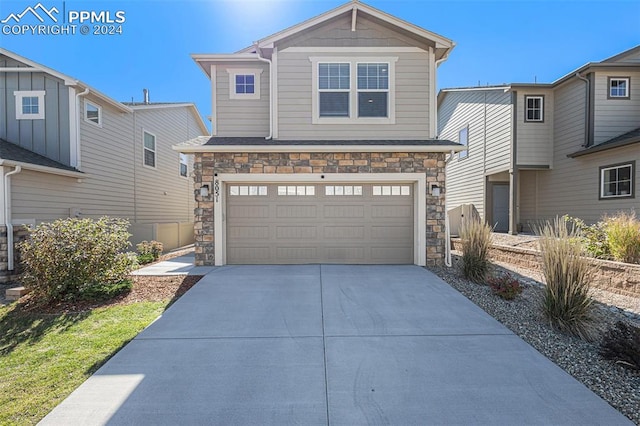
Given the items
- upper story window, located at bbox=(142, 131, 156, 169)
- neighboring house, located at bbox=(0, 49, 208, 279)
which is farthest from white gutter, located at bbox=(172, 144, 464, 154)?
upper story window, located at bbox=(142, 131, 156, 169)

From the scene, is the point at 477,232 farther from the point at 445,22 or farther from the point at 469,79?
the point at 469,79

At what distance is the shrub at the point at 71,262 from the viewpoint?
5.39m

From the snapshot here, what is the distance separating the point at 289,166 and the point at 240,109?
2500 mm

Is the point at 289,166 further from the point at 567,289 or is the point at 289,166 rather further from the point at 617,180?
the point at 617,180

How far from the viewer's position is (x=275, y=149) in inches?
309

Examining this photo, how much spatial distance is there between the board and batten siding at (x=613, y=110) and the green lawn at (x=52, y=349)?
13395 mm

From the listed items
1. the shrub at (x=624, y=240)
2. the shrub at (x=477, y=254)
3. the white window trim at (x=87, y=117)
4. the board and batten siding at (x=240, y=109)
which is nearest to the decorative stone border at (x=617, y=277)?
the shrub at (x=624, y=240)

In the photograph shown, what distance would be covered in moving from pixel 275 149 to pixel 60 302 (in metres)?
5.12

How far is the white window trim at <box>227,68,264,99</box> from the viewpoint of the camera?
29.6 ft

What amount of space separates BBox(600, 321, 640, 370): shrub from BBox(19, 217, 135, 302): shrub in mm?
7112

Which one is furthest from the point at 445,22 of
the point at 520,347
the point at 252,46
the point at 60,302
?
the point at 60,302

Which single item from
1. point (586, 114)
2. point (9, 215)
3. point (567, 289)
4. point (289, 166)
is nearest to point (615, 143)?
point (586, 114)

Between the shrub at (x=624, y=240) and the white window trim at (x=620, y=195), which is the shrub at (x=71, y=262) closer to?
the shrub at (x=624, y=240)

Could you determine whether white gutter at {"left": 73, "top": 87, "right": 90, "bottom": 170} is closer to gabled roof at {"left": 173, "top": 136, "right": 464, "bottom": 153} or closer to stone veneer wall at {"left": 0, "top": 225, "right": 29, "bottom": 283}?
stone veneer wall at {"left": 0, "top": 225, "right": 29, "bottom": 283}
